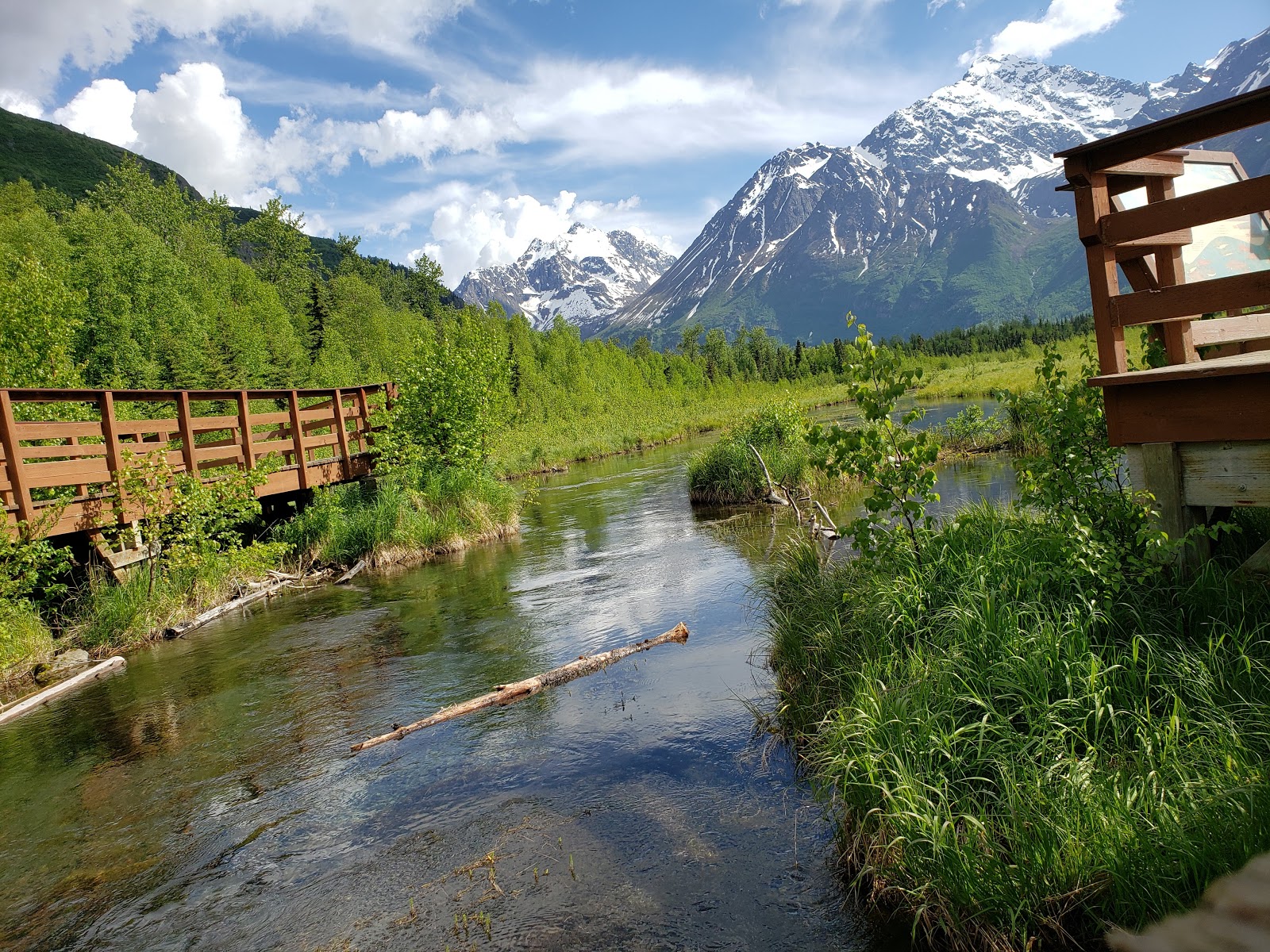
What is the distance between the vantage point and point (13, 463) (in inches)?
479

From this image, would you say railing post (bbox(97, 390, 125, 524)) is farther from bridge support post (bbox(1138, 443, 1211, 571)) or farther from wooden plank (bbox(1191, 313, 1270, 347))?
wooden plank (bbox(1191, 313, 1270, 347))

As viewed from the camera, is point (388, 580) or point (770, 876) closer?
point (770, 876)

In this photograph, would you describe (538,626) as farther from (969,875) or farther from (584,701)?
(969,875)

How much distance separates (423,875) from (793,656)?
4023 millimetres

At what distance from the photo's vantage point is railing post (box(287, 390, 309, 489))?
18984mm

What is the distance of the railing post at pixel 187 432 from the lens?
1559cm

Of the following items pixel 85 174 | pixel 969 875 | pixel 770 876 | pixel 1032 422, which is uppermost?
pixel 85 174

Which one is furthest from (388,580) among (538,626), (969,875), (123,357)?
(123,357)

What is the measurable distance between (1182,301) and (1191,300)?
52 mm

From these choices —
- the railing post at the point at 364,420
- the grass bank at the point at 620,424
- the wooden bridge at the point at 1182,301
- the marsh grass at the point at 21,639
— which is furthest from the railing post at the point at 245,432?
the wooden bridge at the point at 1182,301

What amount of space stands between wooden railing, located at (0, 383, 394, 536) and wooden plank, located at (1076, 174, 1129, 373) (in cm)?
1320

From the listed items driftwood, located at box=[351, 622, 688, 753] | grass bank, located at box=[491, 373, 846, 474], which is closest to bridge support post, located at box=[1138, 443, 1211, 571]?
driftwood, located at box=[351, 622, 688, 753]

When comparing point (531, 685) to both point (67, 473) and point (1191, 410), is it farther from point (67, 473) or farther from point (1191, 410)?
point (67, 473)

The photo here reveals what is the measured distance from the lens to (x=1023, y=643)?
5.70 meters
